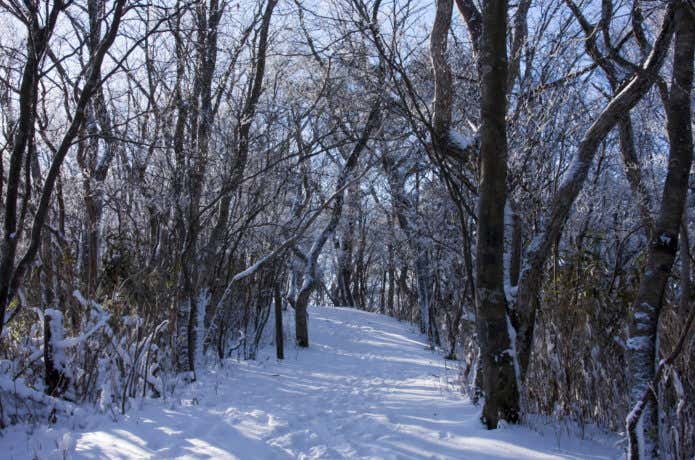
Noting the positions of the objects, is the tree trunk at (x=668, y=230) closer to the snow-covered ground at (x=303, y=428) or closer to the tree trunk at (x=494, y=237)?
the snow-covered ground at (x=303, y=428)

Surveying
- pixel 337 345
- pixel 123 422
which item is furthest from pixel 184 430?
pixel 337 345

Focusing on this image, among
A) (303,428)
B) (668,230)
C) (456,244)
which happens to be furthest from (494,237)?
(456,244)

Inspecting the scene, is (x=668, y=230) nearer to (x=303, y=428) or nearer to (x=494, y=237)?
(x=494, y=237)

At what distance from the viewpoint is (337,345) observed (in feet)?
34.0

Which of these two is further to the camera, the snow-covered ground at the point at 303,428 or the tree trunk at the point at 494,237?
the tree trunk at the point at 494,237

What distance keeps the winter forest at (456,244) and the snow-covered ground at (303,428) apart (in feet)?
0.09

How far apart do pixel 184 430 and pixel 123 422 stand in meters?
0.49

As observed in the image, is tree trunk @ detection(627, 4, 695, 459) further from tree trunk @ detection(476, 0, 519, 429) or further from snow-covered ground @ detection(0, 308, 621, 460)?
tree trunk @ detection(476, 0, 519, 429)

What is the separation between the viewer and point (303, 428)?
3.87 meters

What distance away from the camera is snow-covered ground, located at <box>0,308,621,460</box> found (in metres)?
2.99

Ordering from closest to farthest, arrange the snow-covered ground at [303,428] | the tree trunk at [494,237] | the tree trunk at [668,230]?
the tree trunk at [668,230] → the snow-covered ground at [303,428] → the tree trunk at [494,237]

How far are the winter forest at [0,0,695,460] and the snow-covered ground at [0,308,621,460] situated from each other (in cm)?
3

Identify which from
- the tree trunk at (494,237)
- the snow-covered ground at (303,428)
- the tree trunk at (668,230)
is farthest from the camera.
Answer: the tree trunk at (494,237)

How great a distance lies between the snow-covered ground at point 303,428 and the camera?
9.80 ft
